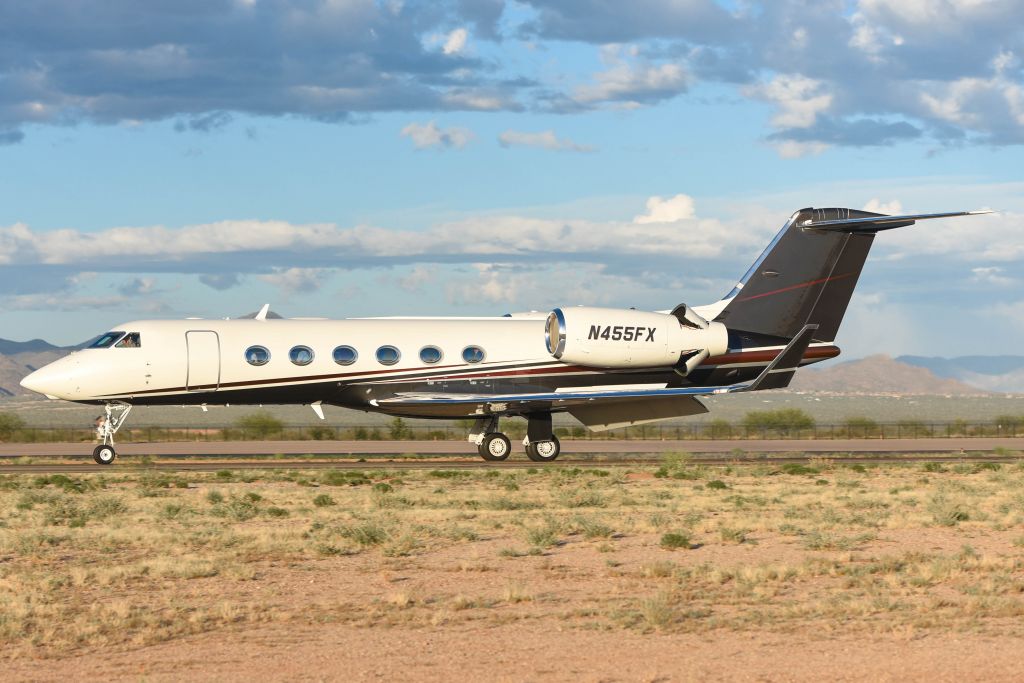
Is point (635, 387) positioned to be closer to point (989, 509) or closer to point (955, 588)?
point (989, 509)

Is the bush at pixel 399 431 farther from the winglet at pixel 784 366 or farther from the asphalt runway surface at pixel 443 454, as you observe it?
the winglet at pixel 784 366

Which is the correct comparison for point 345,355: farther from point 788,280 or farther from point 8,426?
point 8,426

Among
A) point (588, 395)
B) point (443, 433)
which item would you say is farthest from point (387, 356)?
point (443, 433)

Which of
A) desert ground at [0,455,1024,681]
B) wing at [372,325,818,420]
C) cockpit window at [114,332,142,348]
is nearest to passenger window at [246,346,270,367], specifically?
cockpit window at [114,332,142,348]

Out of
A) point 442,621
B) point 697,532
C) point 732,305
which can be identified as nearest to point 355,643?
point 442,621

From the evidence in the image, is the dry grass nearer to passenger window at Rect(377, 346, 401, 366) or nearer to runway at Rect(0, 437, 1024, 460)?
passenger window at Rect(377, 346, 401, 366)

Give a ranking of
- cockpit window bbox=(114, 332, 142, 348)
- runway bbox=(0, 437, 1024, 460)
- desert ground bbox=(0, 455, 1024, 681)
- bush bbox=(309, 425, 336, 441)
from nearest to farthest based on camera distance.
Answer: desert ground bbox=(0, 455, 1024, 681)
cockpit window bbox=(114, 332, 142, 348)
runway bbox=(0, 437, 1024, 460)
bush bbox=(309, 425, 336, 441)

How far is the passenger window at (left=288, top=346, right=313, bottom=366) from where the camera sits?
30266 mm

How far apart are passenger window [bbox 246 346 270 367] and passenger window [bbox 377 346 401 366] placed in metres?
2.72

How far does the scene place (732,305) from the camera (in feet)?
109

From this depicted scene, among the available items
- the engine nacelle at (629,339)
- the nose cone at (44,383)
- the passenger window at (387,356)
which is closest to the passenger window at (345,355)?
the passenger window at (387,356)

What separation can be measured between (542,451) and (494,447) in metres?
1.27

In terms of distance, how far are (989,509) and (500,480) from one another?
31.3 feet

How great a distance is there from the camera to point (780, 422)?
210ft
